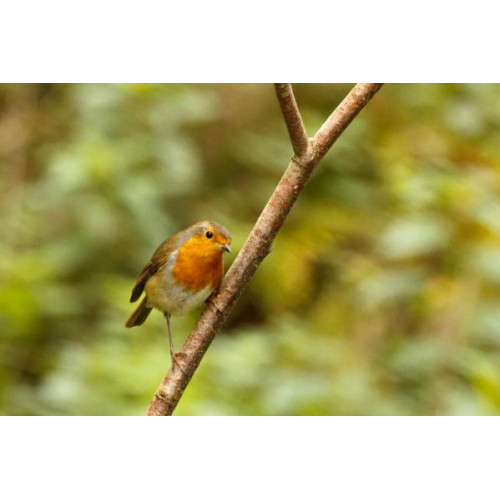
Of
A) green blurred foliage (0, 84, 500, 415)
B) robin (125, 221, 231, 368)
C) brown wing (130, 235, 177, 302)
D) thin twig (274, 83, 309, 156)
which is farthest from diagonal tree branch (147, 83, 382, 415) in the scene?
green blurred foliage (0, 84, 500, 415)

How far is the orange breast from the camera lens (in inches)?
92.6

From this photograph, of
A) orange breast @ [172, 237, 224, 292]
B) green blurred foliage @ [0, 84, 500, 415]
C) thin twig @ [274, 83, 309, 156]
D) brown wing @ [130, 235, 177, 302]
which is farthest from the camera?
green blurred foliage @ [0, 84, 500, 415]

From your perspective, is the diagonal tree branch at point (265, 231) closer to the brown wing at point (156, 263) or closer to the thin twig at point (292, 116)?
the thin twig at point (292, 116)

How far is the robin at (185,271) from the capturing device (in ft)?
7.75

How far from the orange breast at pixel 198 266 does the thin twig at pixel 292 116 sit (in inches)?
25.3

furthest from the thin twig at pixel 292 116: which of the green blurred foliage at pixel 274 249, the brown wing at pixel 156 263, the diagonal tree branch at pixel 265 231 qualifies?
the green blurred foliage at pixel 274 249

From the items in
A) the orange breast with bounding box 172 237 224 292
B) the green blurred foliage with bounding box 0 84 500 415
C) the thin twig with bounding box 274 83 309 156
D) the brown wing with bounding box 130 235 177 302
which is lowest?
the green blurred foliage with bounding box 0 84 500 415

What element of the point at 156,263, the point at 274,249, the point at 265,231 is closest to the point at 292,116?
the point at 265,231

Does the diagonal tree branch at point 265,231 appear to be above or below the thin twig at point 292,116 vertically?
below

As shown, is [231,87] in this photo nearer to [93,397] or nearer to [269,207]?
[93,397]

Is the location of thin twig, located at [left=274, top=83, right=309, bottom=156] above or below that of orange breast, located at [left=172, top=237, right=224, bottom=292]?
above

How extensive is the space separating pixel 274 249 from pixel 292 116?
1.13 meters

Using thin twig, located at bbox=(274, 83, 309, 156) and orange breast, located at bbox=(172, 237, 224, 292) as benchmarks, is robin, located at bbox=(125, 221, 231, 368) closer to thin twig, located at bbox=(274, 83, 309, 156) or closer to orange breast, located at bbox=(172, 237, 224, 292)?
orange breast, located at bbox=(172, 237, 224, 292)

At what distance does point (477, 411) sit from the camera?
2.71m
